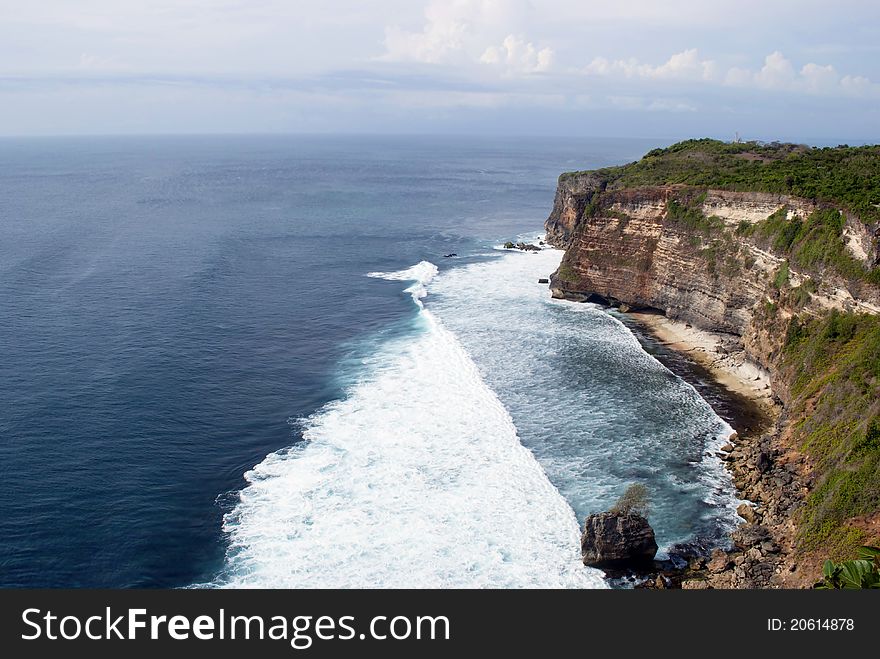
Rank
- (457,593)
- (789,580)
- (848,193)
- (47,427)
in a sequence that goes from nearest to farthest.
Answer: (457,593) < (789,580) < (47,427) < (848,193)

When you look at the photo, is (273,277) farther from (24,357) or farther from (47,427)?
(47,427)

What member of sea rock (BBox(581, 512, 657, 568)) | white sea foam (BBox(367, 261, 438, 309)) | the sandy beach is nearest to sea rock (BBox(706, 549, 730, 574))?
sea rock (BBox(581, 512, 657, 568))

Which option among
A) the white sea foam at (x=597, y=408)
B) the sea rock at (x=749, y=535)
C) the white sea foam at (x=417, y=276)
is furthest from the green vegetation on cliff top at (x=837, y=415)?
the white sea foam at (x=417, y=276)

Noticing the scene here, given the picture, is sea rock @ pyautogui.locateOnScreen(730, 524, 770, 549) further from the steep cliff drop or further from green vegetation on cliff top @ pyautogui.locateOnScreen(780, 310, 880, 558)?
green vegetation on cliff top @ pyautogui.locateOnScreen(780, 310, 880, 558)

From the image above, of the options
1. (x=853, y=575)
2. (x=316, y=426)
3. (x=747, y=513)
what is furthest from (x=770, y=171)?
(x=853, y=575)

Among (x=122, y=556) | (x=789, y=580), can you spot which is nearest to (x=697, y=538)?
(x=789, y=580)

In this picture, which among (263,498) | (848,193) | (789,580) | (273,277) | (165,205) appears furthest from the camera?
(165,205)
